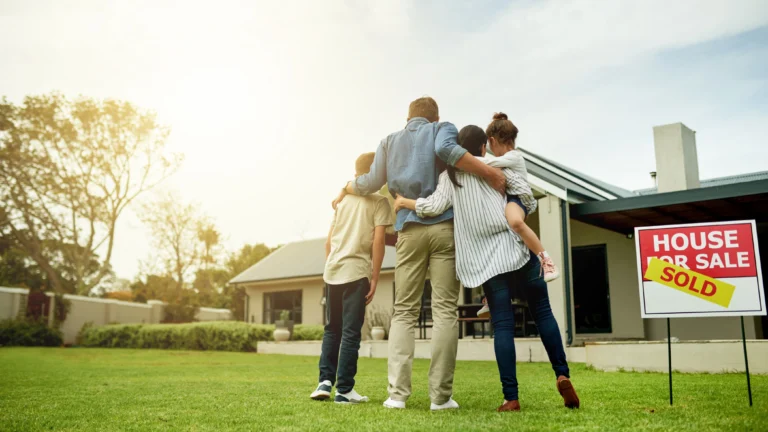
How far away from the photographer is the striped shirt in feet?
11.0

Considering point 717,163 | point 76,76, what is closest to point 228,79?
point 76,76

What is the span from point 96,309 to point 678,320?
25060 mm

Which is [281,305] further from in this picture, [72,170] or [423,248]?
[423,248]

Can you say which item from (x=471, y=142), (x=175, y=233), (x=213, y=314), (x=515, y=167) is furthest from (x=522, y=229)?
(x=213, y=314)

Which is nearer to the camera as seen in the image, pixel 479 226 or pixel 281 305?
pixel 479 226

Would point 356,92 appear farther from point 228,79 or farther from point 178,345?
point 178,345

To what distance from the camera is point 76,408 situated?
3.81m

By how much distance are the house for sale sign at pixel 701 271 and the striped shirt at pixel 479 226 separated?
100 cm

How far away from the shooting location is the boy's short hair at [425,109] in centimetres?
394

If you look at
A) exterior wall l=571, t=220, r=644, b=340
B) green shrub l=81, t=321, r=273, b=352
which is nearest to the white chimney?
exterior wall l=571, t=220, r=644, b=340

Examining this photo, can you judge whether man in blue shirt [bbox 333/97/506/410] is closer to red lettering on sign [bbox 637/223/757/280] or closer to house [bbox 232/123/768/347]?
red lettering on sign [bbox 637/223/757/280]

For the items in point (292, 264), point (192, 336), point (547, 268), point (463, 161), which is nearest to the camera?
point (547, 268)

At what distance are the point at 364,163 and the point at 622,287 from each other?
8.90 metres

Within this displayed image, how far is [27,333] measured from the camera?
2178 cm
